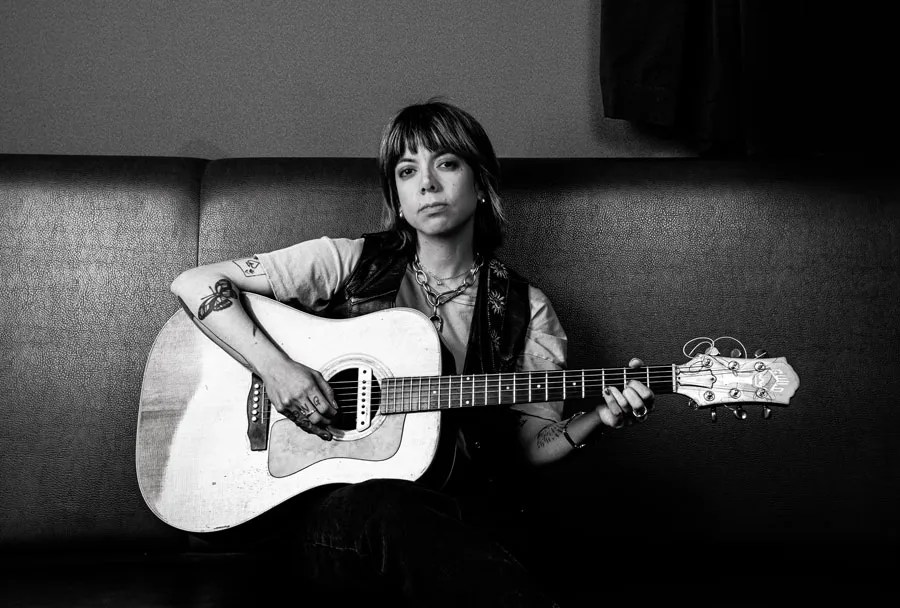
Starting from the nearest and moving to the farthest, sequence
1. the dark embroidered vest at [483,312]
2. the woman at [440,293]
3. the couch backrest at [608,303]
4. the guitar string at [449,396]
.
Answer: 1. the guitar string at [449,396]
2. the woman at [440,293]
3. the dark embroidered vest at [483,312]
4. the couch backrest at [608,303]

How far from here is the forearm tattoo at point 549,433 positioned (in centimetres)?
161

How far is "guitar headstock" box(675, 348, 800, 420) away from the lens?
51.4 inches

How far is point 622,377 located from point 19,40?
192 cm

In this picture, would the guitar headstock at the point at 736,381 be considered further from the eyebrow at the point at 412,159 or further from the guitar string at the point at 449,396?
the eyebrow at the point at 412,159

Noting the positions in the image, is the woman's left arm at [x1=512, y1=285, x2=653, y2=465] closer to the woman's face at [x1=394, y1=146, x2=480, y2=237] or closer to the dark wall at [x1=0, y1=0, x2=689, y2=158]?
the woman's face at [x1=394, y1=146, x2=480, y2=237]

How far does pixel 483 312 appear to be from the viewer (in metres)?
1.74

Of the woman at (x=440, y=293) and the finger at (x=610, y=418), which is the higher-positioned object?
the woman at (x=440, y=293)

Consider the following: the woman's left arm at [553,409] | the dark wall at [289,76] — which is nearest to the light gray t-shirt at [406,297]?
the woman's left arm at [553,409]

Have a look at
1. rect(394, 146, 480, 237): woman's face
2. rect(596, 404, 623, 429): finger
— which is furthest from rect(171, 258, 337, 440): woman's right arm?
rect(596, 404, 623, 429): finger

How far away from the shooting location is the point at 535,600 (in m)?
1.14

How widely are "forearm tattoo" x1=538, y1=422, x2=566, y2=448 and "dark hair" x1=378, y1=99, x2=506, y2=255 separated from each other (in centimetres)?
42

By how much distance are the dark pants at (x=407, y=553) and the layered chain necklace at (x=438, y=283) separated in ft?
1.65

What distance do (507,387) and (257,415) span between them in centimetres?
46

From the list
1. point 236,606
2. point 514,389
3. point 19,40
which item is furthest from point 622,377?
point 19,40
